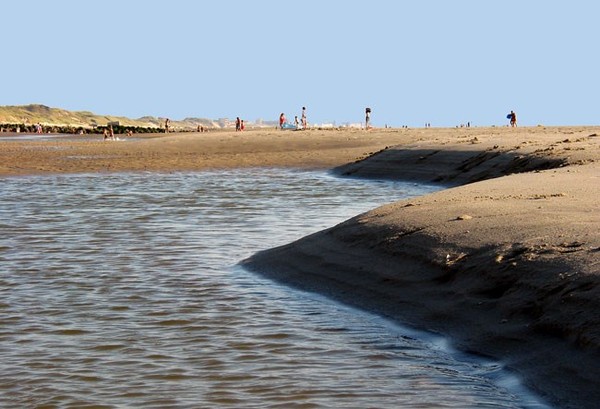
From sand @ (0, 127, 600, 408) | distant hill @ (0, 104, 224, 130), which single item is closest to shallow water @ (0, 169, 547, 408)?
sand @ (0, 127, 600, 408)

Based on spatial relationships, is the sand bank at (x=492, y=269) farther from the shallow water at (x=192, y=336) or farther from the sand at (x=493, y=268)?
the shallow water at (x=192, y=336)

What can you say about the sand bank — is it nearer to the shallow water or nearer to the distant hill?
the shallow water

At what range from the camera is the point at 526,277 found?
327 inches

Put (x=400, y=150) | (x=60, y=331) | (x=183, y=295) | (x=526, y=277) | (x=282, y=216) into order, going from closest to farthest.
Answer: (x=526, y=277) → (x=60, y=331) → (x=183, y=295) → (x=282, y=216) → (x=400, y=150)

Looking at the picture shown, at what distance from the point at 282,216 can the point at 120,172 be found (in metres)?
16.5

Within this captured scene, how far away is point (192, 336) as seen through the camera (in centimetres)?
909

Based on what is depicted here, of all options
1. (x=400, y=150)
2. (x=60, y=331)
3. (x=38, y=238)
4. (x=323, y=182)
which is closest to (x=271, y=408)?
(x=60, y=331)

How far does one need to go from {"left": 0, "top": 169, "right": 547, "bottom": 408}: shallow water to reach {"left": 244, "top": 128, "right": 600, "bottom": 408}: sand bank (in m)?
0.25

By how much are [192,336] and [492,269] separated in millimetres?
2616

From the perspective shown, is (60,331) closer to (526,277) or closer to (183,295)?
(183,295)

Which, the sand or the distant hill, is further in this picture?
the distant hill

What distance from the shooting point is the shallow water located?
717 cm

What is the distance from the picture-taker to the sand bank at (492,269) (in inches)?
279

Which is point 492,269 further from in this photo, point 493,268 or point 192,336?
point 192,336
